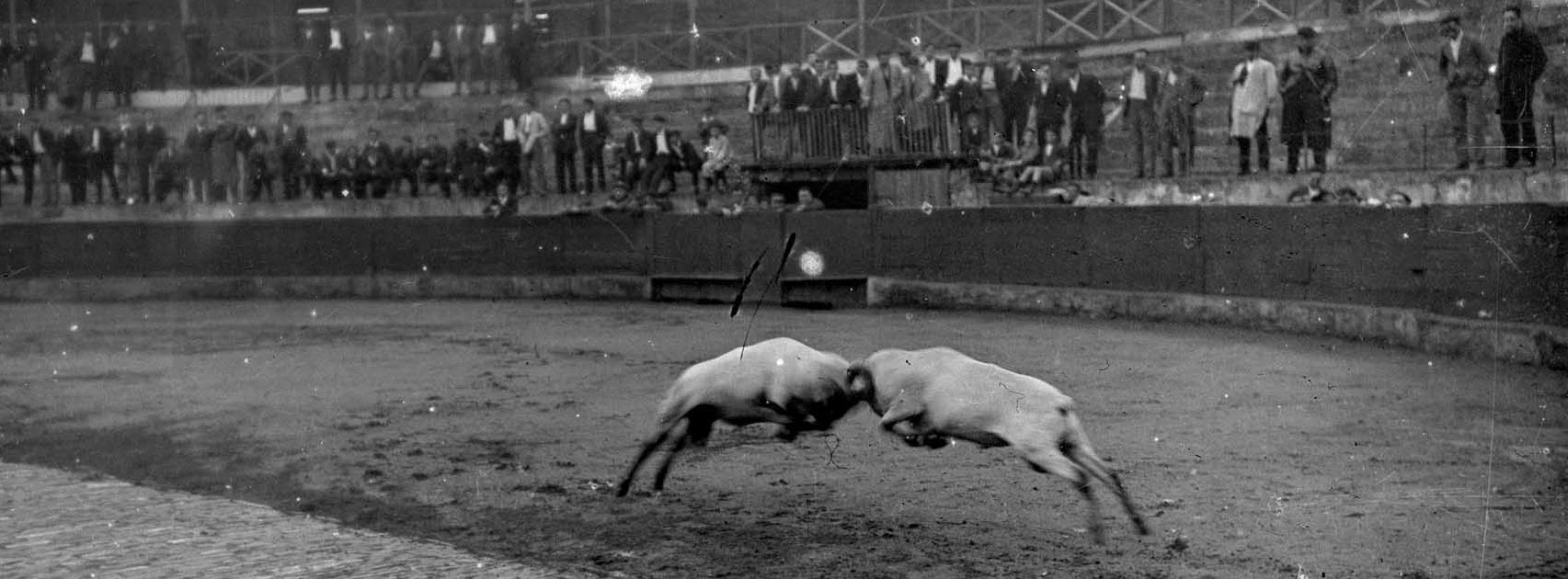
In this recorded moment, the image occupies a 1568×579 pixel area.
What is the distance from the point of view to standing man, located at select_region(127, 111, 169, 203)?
26.6 metres

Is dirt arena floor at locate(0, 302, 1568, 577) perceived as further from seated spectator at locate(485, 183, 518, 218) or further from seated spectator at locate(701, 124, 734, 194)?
seated spectator at locate(701, 124, 734, 194)

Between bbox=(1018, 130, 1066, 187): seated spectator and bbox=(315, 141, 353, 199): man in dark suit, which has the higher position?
bbox=(315, 141, 353, 199): man in dark suit

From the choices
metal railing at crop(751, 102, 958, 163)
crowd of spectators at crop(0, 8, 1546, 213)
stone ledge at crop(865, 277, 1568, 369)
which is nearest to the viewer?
stone ledge at crop(865, 277, 1568, 369)

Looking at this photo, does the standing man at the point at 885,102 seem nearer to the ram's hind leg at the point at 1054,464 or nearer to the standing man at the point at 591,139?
the standing man at the point at 591,139

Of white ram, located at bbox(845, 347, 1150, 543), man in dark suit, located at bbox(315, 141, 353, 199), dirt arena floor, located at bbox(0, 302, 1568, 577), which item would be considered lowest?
dirt arena floor, located at bbox(0, 302, 1568, 577)

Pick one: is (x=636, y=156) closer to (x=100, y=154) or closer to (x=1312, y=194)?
(x=100, y=154)

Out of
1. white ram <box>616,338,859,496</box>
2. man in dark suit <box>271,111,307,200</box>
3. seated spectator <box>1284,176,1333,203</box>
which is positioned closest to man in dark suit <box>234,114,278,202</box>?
man in dark suit <box>271,111,307,200</box>

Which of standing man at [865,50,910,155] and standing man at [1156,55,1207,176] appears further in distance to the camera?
standing man at [865,50,910,155]

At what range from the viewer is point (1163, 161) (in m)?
18.8

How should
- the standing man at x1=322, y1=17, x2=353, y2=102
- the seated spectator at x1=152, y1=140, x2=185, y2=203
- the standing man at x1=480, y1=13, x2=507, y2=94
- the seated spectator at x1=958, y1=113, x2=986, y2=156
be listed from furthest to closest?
the standing man at x1=322, y1=17, x2=353, y2=102 → the standing man at x1=480, y1=13, x2=507, y2=94 → the seated spectator at x1=152, y1=140, x2=185, y2=203 → the seated spectator at x1=958, y1=113, x2=986, y2=156

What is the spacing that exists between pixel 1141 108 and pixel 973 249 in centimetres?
262

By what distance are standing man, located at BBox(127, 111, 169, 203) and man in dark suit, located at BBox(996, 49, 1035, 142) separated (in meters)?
14.2

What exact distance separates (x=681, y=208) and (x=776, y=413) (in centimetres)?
1642

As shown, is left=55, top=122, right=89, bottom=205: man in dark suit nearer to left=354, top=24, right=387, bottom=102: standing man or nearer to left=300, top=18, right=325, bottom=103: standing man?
left=300, top=18, right=325, bottom=103: standing man
